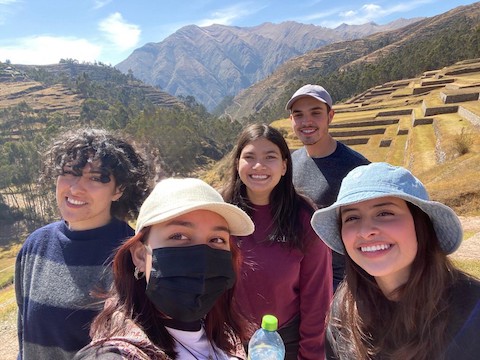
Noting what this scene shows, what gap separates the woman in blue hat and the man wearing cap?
5.60 ft

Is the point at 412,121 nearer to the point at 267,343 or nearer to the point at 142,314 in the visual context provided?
the point at 267,343

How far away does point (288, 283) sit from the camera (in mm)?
2604

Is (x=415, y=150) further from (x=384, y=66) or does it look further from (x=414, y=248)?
(x=384, y=66)

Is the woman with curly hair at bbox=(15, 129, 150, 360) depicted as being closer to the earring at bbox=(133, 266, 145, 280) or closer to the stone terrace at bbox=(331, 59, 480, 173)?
the earring at bbox=(133, 266, 145, 280)

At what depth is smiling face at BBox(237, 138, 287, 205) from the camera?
278 cm

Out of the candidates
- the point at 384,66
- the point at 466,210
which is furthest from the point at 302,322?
the point at 384,66

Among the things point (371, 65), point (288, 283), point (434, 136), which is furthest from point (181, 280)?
point (371, 65)

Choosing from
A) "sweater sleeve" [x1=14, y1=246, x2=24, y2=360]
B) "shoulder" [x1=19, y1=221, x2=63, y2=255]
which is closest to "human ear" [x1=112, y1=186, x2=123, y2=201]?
"shoulder" [x1=19, y1=221, x2=63, y2=255]

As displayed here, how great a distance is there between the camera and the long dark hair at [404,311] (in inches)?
66.9

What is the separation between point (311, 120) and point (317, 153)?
361 millimetres

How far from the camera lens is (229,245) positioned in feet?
5.79

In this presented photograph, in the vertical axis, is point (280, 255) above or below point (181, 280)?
below

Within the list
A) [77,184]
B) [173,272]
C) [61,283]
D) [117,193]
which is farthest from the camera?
[117,193]

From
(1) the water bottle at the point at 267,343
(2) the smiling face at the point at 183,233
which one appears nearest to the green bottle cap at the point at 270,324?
(1) the water bottle at the point at 267,343
